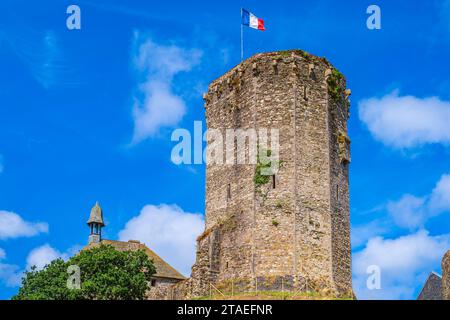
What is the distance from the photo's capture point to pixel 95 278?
1930 inches

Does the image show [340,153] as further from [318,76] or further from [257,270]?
[257,270]

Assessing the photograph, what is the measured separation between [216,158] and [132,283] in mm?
9883

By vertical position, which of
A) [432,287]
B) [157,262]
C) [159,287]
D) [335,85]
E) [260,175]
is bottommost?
[432,287]

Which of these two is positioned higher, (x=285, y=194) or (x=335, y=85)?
(x=335, y=85)

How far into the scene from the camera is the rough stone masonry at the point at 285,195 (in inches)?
1722

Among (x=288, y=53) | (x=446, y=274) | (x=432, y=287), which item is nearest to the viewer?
(x=446, y=274)

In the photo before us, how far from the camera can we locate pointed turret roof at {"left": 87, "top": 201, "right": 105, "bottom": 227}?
8444cm

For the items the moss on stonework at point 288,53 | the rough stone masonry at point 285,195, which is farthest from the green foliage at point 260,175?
the moss on stonework at point 288,53

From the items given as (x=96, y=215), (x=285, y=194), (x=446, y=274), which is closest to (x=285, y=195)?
(x=285, y=194)

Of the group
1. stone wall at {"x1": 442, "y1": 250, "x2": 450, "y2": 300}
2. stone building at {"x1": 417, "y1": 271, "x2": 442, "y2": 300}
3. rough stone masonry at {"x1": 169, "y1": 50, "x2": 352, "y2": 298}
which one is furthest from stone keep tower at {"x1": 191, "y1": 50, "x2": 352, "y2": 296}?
stone wall at {"x1": 442, "y1": 250, "x2": 450, "y2": 300}

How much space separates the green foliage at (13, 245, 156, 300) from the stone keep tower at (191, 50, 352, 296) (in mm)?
5835

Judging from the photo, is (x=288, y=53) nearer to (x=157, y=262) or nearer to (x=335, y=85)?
(x=335, y=85)

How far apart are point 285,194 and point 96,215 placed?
45.0 m
